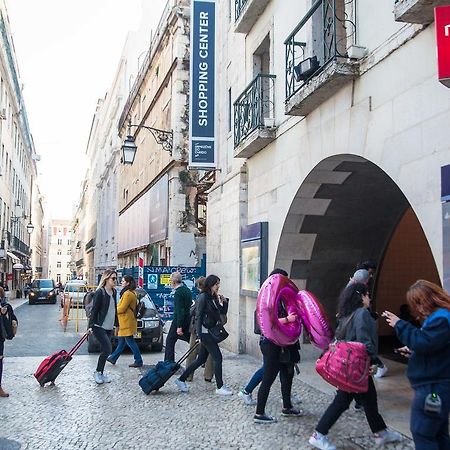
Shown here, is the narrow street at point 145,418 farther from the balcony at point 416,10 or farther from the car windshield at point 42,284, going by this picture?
the car windshield at point 42,284

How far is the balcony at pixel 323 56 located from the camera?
655 centimetres

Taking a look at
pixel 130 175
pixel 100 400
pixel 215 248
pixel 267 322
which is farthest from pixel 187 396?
pixel 130 175

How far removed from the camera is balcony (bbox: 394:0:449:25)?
15.8ft

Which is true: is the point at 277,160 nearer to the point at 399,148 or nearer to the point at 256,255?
the point at 256,255

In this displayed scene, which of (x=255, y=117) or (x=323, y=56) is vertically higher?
(x=323, y=56)

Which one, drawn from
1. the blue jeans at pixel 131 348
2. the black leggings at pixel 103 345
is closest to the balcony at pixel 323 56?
the black leggings at pixel 103 345

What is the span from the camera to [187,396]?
24.2ft

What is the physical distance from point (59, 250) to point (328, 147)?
426ft

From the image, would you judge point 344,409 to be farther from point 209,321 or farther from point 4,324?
point 4,324

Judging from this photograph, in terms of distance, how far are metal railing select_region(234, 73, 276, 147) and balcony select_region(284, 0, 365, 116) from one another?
0.94 m

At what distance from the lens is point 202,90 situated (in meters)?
13.8

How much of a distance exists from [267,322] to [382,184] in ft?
12.8

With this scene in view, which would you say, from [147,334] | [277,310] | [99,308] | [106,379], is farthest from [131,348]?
[277,310]

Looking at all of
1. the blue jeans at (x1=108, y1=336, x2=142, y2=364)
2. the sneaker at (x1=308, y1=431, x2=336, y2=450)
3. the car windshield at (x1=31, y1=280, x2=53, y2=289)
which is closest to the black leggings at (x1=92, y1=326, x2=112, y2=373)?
the blue jeans at (x1=108, y1=336, x2=142, y2=364)
